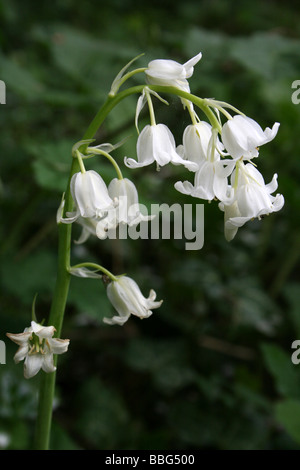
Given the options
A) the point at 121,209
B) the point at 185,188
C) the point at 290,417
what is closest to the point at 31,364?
the point at 121,209

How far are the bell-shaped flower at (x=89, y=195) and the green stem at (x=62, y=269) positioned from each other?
0.08 m

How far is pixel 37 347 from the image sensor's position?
1.16 metres

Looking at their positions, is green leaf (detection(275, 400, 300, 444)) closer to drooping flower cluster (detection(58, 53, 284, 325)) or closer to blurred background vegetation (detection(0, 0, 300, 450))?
blurred background vegetation (detection(0, 0, 300, 450))

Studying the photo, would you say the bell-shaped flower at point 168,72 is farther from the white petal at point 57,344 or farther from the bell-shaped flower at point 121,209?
the white petal at point 57,344

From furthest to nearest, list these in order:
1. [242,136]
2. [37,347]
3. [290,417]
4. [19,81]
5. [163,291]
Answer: [163,291] → [19,81] → [290,417] → [37,347] → [242,136]

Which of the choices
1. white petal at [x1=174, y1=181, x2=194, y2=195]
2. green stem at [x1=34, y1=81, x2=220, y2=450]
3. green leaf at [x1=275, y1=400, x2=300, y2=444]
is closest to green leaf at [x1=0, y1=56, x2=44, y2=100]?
green stem at [x1=34, y1=81, x2=220, y2=450]

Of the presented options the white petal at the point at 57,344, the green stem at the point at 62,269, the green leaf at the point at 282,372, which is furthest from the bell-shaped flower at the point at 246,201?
the green leaf at the point at 282,372

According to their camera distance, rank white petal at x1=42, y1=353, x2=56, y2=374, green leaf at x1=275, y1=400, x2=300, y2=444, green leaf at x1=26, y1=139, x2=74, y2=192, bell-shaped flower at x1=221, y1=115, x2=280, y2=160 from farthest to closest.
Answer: green leaf at x1=26, y1=139, x2=74, y2=192, green leaf at x1=275, y1=400, x2=300, y2=444, white petal at x1=42, y1=353, x2=56, y2=374, bell-shaped flower at x1=221, y1=115, x2=280, y2=160

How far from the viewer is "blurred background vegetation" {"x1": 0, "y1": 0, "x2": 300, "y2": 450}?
2082mm

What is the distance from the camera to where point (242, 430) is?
2119 mm

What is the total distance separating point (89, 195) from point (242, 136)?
1.05 feet

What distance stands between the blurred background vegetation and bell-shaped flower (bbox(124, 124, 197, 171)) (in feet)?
2.79

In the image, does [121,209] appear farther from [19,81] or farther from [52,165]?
[19,81]
